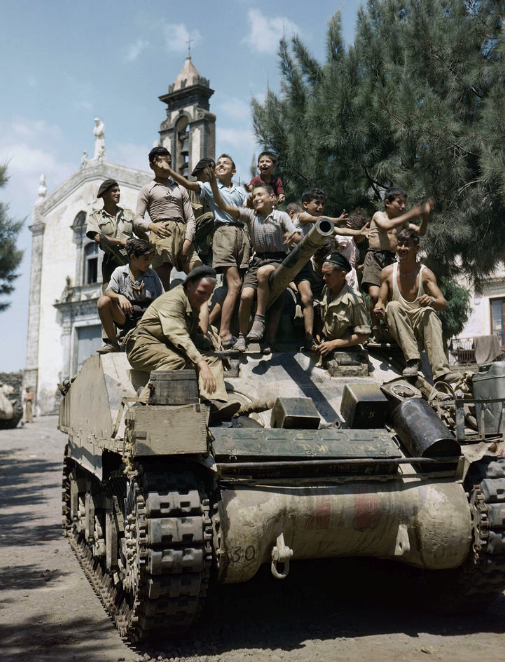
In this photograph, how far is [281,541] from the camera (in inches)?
181

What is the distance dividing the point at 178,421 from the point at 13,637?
75.1 inches

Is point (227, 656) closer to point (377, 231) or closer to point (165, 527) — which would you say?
point (165, 527)

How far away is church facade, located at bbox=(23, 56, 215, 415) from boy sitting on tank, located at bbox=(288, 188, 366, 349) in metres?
24.2

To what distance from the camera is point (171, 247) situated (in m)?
7.35

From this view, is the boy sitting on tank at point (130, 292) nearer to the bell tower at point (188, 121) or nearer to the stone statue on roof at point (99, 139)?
the bell tower at point (188, 121)

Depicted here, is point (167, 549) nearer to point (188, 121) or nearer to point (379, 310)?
point (379, 310)

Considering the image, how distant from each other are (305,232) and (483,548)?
3689 millimetres

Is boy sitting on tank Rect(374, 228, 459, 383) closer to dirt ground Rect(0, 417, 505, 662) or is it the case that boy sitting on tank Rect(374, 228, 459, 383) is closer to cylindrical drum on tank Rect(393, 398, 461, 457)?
cylindrical drum on tank Rect(393, 398, 461, 457)

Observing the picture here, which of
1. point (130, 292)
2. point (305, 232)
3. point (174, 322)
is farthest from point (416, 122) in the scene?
point (174, 322)

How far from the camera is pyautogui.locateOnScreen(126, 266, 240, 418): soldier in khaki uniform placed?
527cm

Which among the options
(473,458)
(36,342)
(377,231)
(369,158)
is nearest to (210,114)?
(36,342)

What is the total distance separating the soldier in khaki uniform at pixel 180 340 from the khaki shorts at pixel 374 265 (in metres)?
2.26

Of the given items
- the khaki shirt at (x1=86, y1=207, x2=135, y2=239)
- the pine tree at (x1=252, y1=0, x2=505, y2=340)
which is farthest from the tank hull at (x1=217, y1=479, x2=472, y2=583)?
the pine tree at (x1=252, y1=0, x2=505, y2=340)

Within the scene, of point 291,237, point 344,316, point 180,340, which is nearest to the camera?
point 180,340
